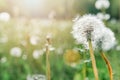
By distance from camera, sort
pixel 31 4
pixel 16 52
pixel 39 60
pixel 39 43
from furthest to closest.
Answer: pixel 31 4 → pixel 39 43 → pixel 16 52 → pixel 39 60

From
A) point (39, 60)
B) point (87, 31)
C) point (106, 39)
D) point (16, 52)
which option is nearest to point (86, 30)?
point (87, 31)

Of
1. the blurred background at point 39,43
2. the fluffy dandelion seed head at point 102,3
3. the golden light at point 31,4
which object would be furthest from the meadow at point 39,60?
the golden light at point 31,4

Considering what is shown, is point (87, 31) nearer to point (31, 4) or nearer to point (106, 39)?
point (106, 39)

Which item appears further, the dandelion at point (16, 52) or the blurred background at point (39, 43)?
the dandelion at point (16, 52)

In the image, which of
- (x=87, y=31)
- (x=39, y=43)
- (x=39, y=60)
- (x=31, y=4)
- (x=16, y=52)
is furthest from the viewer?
(x=31, y=4)

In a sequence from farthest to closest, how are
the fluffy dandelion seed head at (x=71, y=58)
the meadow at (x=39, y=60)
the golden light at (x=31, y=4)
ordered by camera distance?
1. the golden light at (x=31, y=4)
2. the fluffy dandelion seed head at (x=71, y=58)
3. the meadow at (x=39, y=60)

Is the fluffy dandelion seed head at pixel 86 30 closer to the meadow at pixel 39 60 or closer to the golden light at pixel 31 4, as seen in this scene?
the meadow at pixel 39 60
